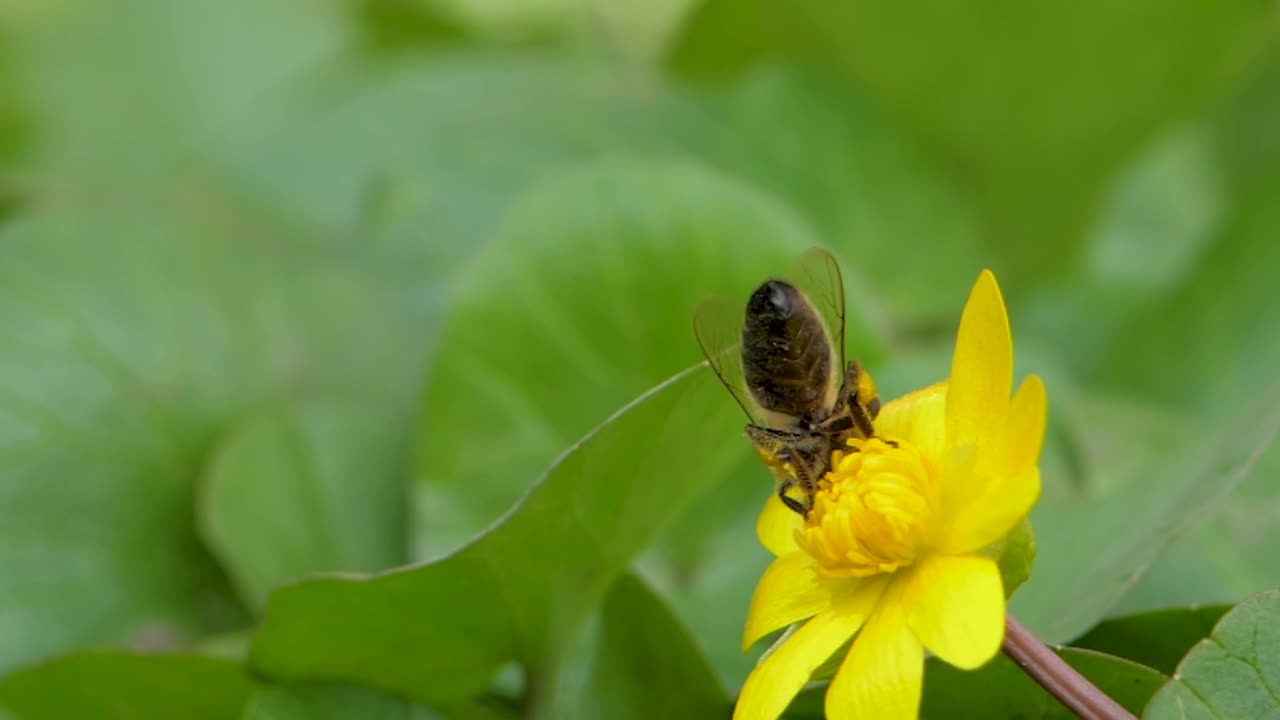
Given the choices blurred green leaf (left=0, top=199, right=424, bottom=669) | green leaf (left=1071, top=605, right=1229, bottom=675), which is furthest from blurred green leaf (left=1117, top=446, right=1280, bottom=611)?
blurred green leaf (left=0, top=199, right=424, bottom=669)

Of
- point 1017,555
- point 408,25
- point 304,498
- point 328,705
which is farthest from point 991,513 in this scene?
point 408,25

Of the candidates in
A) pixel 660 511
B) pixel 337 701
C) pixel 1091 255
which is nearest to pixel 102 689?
pixel 337 701

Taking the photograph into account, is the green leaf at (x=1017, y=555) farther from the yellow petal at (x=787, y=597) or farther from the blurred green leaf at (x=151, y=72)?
the blurred green leaf at (x=151, y=72)

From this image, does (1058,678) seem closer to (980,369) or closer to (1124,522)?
(980,369)

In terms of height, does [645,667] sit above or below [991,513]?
below

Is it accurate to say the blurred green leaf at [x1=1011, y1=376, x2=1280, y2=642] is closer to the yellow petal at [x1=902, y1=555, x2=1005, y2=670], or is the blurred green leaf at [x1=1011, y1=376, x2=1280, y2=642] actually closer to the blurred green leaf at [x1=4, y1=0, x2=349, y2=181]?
the yellow petal at [x1=902, y1=555, x2=1005, y2=670]

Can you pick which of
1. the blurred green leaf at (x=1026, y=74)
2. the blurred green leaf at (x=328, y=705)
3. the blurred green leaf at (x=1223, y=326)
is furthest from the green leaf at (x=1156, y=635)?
the blurred green leaf at (x=1026, y=74)
